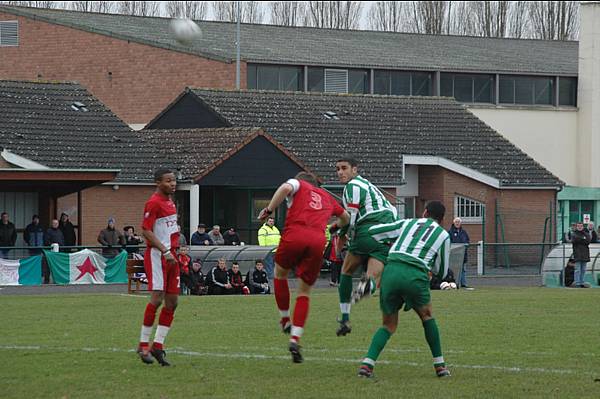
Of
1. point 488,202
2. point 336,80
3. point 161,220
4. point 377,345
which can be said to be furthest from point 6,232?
point 336,80

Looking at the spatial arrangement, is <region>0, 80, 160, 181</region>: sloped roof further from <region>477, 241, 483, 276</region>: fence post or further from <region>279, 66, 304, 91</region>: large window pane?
<region>279, 66, 304, 91</region>: large window pane

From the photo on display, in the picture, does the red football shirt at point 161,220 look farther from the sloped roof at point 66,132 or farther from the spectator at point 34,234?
the sloped roof at point 66,132

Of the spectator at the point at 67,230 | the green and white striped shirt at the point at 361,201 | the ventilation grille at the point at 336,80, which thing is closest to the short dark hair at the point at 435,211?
the green and white striped shirt at the point at 361,201

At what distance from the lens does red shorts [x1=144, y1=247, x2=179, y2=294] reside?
13.6m

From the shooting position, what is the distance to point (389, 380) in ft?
40.2

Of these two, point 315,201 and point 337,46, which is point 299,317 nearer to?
point 315,201

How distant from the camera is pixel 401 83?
191 feet

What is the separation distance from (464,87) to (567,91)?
17.9 feet

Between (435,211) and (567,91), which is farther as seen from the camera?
(567,91)

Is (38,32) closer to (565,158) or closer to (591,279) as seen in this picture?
(565,158)

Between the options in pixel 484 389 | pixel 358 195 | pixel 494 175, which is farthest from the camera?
pixel 494 175

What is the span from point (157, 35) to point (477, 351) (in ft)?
144

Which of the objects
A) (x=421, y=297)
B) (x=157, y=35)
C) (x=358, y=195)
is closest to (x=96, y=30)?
(x=157, y=35)

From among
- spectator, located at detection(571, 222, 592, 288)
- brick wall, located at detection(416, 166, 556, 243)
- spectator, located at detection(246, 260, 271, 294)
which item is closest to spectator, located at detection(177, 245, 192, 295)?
spectator, located at detection(246, 260, 271, 294)
